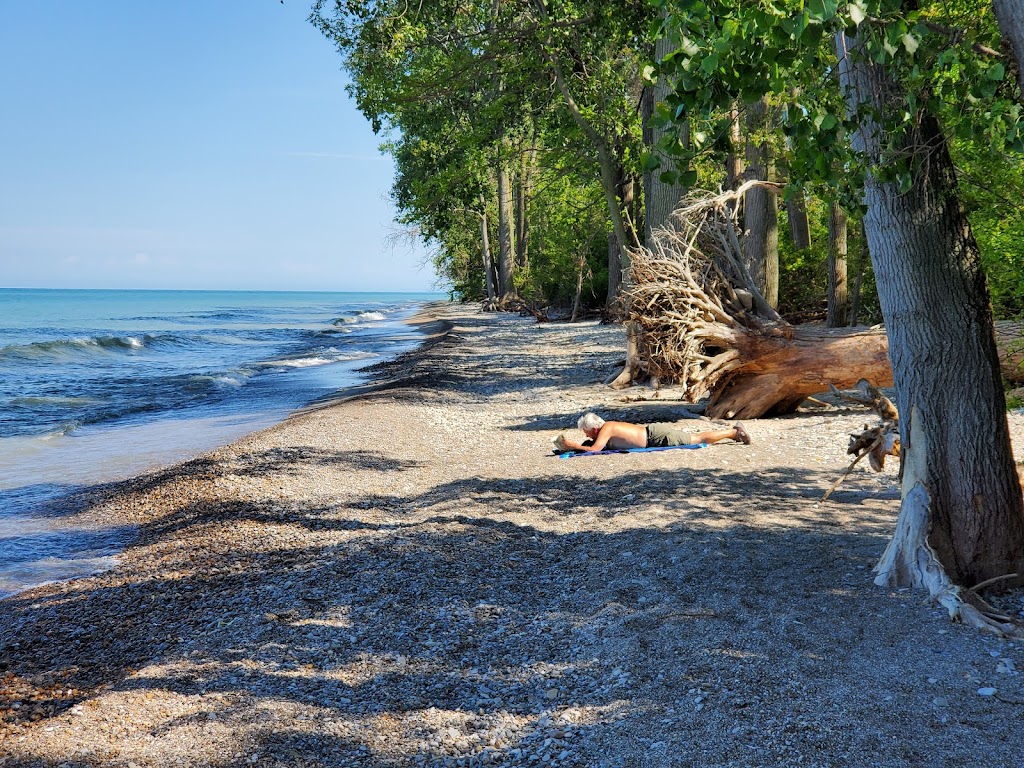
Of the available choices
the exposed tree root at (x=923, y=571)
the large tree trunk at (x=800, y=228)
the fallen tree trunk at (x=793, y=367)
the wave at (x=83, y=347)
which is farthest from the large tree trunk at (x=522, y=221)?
the exposed tree root at (x=923, y=571)

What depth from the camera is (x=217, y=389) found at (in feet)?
70.3

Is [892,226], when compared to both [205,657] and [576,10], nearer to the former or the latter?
[205,657]

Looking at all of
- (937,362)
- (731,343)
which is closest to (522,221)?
(731,343)

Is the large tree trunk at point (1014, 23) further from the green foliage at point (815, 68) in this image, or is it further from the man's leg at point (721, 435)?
the man's leg at point (721, 435)

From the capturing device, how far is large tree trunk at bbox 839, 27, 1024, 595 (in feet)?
15.1

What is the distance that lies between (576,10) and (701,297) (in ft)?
17.1

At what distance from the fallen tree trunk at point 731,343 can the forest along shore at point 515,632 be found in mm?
1445

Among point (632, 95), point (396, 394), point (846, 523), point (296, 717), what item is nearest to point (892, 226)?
point (846, 523)

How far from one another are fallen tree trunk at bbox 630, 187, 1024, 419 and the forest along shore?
1445 millimetres

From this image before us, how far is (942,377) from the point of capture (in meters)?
4.70

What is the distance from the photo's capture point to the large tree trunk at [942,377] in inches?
181

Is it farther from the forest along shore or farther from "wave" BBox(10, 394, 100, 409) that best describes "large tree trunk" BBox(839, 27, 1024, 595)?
"wave" BBox(10, 394, 100, 409)

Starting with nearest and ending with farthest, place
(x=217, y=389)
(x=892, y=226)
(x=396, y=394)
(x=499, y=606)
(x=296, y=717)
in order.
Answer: (x=296, y=717) → (x=892, y=226) → (x=499, y=606) → (x=396, y=394) → (x=217, y=389)

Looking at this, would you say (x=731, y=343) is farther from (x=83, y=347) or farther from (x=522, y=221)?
(x=83, y=347)
